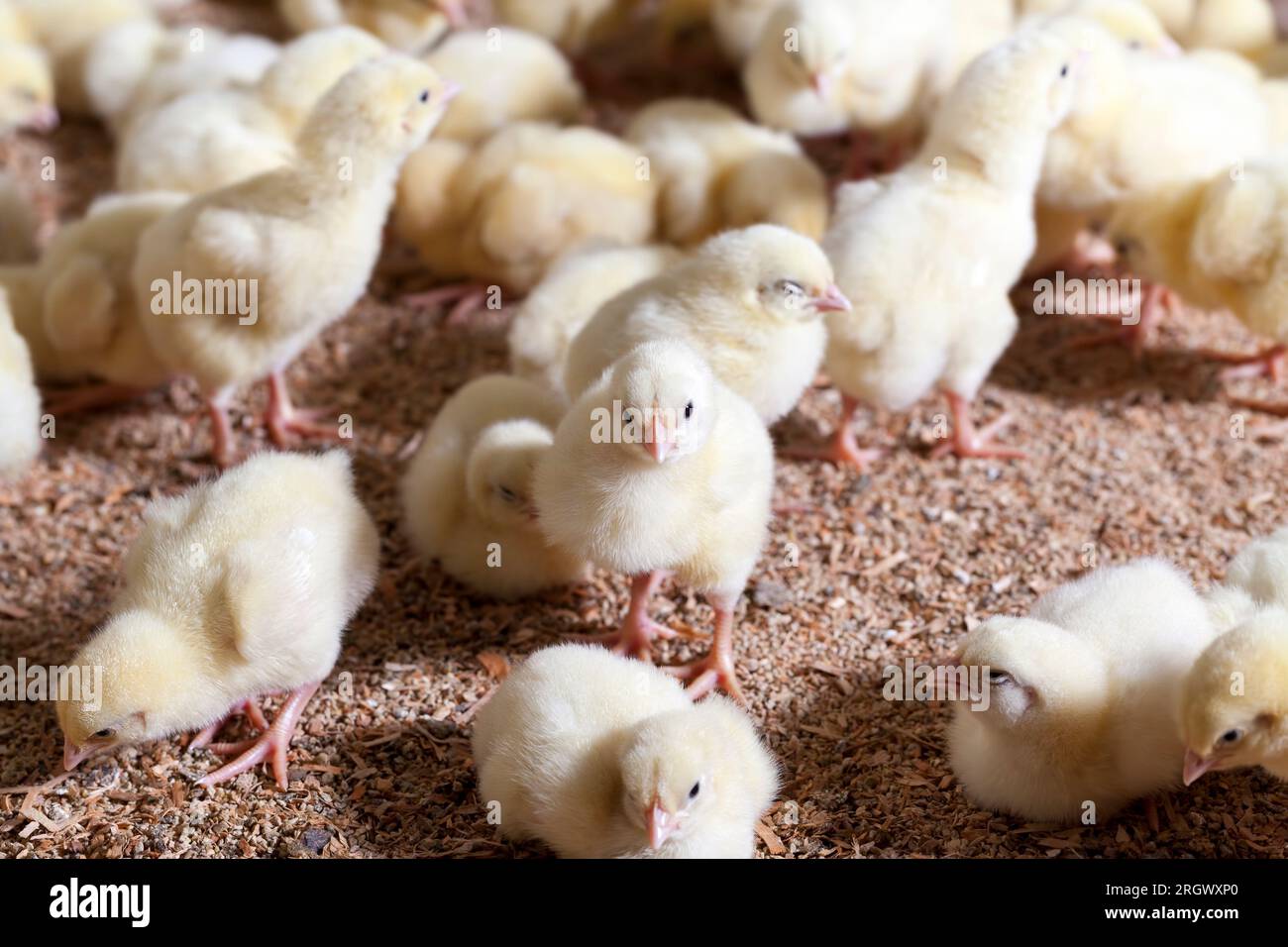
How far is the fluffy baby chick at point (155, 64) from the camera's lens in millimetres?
5121

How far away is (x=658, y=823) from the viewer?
2594 mm

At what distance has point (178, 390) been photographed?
4559 millimetres

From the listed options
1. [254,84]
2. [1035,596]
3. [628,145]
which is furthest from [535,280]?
[1035,596]

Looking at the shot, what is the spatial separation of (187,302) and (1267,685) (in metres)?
2.88

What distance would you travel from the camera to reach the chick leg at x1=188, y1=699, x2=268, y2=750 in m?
3.31

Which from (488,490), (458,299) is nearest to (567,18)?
(458,299)

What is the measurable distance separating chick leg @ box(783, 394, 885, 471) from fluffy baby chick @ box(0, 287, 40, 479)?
2.16m

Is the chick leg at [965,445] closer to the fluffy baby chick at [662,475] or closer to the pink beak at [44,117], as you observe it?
the fluffy baby chick at [662,475]

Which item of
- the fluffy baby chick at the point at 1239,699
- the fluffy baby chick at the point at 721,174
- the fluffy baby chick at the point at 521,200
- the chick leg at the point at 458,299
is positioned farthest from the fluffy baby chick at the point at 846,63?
the fluffy baby chick at the point at 1239,699

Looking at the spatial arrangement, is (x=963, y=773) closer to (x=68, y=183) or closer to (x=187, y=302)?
(x=187, y=302)

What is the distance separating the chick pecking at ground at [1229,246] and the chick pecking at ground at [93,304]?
9.92 feet

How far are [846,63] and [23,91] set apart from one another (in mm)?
3054

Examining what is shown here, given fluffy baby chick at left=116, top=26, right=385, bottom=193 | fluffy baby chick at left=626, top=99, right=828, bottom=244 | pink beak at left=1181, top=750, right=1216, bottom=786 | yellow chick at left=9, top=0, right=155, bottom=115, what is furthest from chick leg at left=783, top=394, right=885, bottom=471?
yellow chick at left=9, top=0, right=155, bottom=115
